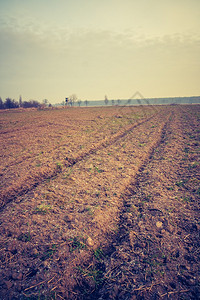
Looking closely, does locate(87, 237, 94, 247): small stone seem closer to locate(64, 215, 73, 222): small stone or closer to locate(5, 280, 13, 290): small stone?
locate(64, 215, 73, 222): small stone

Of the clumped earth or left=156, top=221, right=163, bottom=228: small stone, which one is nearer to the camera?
the clumped earth

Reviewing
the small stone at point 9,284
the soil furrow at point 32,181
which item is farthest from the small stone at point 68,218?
the soil furrow at point 32,181

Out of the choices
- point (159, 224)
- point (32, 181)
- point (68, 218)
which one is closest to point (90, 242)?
point (68, 218)

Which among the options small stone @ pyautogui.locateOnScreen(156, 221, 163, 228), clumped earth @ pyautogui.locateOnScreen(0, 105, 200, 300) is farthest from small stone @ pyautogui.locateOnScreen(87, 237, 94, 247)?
small stone @ pyautogui.locateOnScreen(156, 221, 163, 228)

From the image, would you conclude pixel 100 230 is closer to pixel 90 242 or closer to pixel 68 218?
pixel 90 242

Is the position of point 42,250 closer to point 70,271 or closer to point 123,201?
point 70,271

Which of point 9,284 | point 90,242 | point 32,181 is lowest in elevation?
point 9,284

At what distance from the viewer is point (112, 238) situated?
445cm

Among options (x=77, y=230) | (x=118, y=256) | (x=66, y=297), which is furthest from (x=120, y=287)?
(x=77, y=230)

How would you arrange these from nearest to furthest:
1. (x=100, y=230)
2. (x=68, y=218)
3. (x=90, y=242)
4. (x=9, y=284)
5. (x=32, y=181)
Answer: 1. (x=9, y=284)
2. (x=90, y=242)
3. (x=100, y=230)
4. (x=68, y=218)
5. (x=32, y=181)

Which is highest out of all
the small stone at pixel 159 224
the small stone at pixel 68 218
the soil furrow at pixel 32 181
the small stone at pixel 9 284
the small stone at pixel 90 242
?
the soil furrow at pixel 32 181

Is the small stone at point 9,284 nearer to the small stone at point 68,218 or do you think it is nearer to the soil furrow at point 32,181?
the small stone at point 68,218

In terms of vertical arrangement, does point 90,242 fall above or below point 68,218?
below

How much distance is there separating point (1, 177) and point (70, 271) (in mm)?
5866
